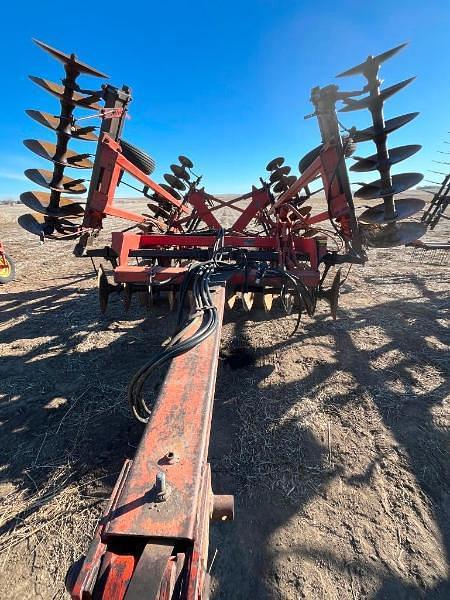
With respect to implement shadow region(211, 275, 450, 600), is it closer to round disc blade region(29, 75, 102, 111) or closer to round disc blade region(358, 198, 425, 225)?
round disc blade region(358, 198, 425, 225)

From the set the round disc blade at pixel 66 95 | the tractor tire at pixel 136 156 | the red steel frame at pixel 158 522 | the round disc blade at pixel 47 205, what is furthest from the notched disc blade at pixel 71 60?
the red steel frame at pixel 158 522

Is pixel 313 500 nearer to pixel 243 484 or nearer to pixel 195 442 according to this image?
pixel 243 484

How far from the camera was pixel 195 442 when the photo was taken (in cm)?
112

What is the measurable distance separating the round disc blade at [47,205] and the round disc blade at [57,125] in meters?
0.95

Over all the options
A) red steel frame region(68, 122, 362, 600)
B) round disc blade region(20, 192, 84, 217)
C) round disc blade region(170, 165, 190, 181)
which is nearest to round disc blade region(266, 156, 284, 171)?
round disc blade region(170, 165, 190, 181)

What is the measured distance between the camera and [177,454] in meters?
1.08

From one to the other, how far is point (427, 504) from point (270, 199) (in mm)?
4577

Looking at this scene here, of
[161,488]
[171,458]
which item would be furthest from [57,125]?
[161,488]

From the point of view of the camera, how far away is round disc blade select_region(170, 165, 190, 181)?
713cm

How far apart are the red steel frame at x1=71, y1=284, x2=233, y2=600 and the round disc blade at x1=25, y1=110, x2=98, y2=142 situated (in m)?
4.57

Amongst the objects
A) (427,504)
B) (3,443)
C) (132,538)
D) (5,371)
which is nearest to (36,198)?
(5,371)

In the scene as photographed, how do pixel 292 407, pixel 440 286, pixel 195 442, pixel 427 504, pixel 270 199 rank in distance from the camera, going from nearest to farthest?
pixel 195 442 → pixel 427 504 → pixel 292 407 → pixel 270 199 → pixel 440 286

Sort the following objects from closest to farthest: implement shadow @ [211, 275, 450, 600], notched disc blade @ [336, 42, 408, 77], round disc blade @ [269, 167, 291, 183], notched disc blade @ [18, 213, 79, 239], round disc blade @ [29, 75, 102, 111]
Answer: implement shadow @ [211, 275, 450, 600], notched disc blade @ [336, 42, 408, 77], round disc blade @ [29, 75, 102, 111], notched disc blade @ [18, 213, 79, 239], round disc blade @ [269, 167, 291, 183]

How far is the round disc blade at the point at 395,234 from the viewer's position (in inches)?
151
